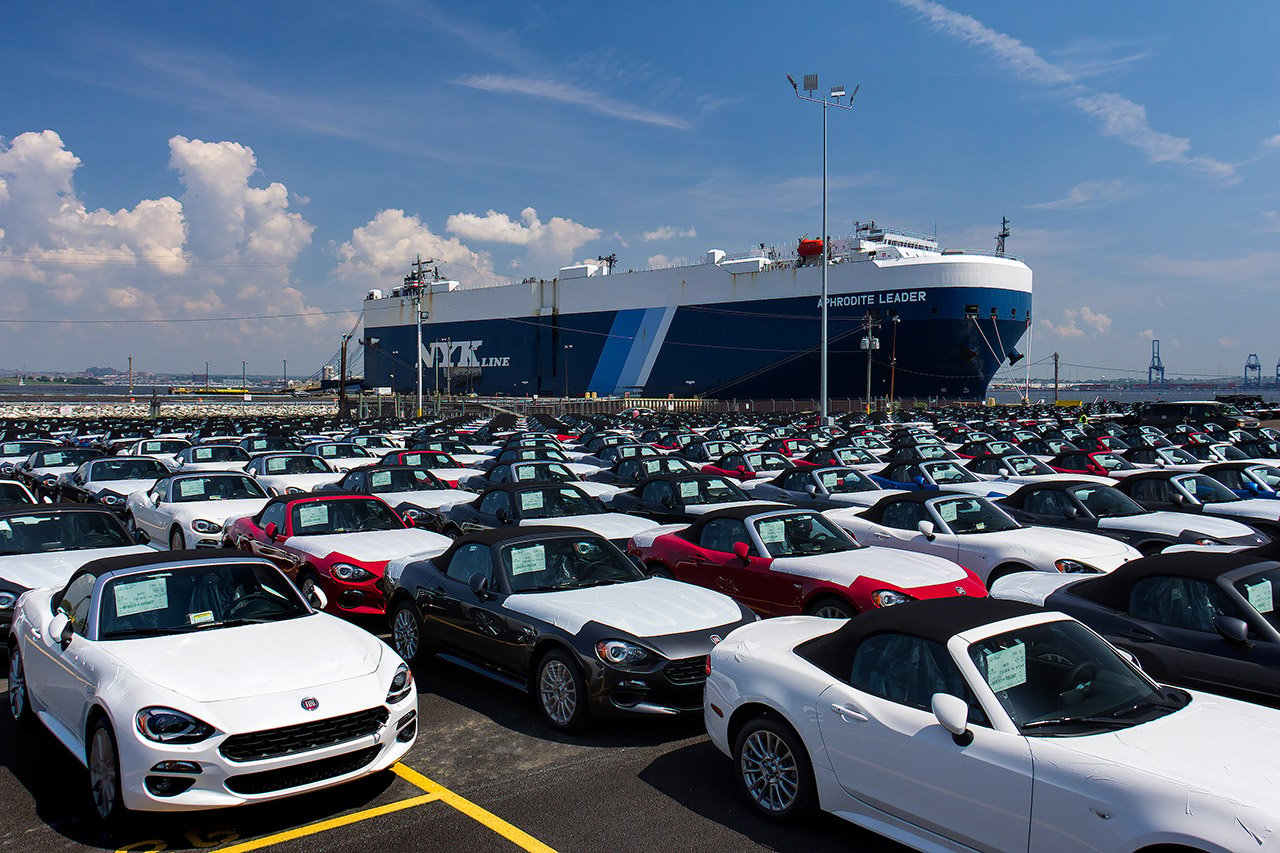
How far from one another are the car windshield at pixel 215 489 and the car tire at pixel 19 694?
7001 millimetres

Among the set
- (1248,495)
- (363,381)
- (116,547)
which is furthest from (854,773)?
(363,381)

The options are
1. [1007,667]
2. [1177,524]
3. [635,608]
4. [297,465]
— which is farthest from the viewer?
[297,465]

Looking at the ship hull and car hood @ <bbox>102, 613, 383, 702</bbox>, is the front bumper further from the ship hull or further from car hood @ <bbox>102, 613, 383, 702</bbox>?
the ship hull

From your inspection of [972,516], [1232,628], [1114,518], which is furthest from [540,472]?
[1232,628]

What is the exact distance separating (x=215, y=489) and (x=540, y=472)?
5018mm

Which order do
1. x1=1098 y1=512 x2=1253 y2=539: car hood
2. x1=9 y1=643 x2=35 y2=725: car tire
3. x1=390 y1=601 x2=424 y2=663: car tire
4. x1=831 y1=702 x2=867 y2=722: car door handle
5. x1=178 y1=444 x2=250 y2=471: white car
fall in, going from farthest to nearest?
x1=178 y1=444 x2=250 y2=471: white car < x1=1098 y1=512 x2=1253 y2=539: car hood < x1=390 y1=601 x2=424 y2=663: car tire < x1=9 y1=643 x2=35 y2=725: car tire < x1=831 y1=702 x2=867 y2=722: car door handle

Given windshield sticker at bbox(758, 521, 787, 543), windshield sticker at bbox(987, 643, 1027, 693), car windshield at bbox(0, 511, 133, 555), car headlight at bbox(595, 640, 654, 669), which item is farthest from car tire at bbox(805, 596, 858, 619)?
car windshield at bbox(0, 511, 133, 555)

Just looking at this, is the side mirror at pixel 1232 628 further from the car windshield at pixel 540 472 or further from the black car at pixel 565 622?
the car windshield at pixel 540 472

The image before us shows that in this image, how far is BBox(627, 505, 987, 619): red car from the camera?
25.3 ft

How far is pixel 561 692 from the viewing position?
640 cm

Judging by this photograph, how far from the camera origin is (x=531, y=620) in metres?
6.69

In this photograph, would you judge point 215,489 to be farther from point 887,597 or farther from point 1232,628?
point 1232,628

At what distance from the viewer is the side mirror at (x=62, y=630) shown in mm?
5598

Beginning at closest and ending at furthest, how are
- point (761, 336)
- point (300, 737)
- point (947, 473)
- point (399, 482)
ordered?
1. point (300, 737)
2. point (399, 482)
3. point (947, 473)
4. point (761, 336)
